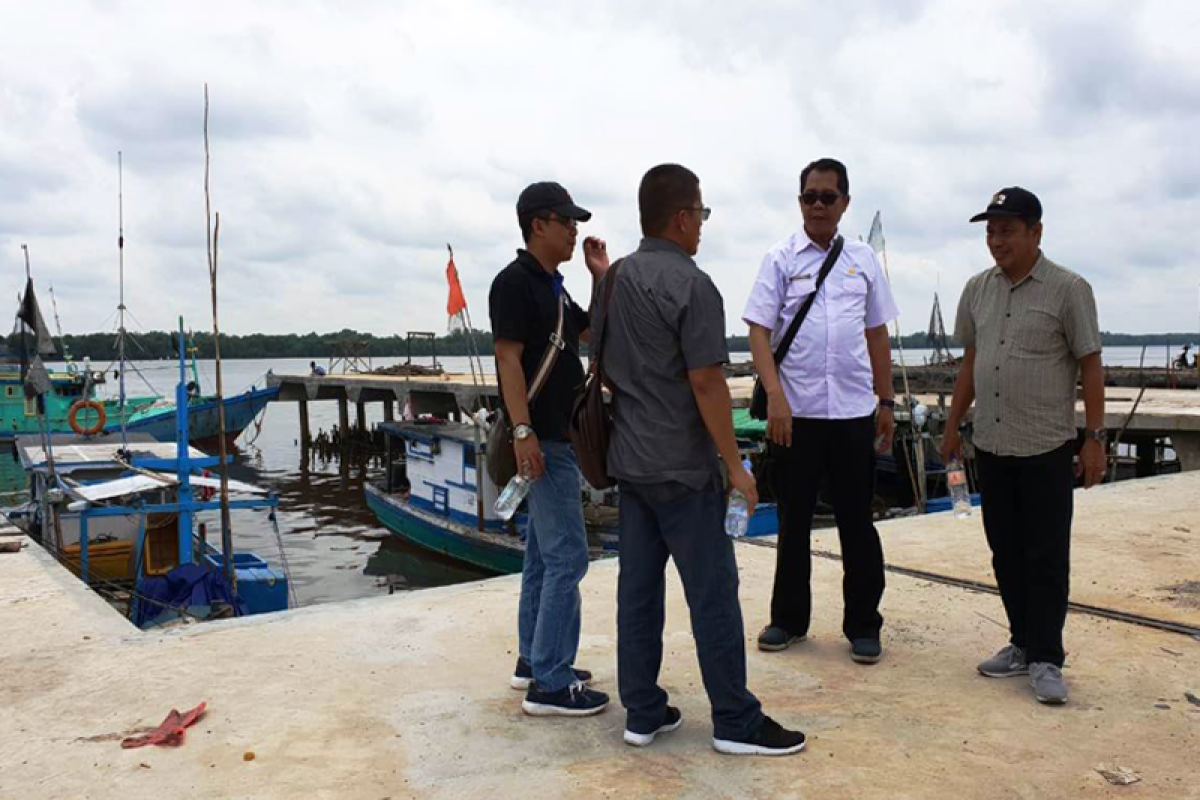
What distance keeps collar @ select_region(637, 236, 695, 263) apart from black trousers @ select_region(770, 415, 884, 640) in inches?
45.6

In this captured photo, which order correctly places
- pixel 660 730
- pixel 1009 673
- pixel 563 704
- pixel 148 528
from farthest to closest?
pixel 148 528
pixel 1009 673
pixel 563 704
pixel 660 730

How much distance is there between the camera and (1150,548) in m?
5.89

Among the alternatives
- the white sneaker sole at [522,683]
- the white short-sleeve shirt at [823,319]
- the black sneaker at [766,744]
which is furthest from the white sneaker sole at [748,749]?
the white short-sleeve shirt at [823,319]

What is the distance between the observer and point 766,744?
2.88 metres

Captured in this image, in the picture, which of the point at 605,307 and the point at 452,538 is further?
the point at 452,538

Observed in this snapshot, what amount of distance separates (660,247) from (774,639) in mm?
1815

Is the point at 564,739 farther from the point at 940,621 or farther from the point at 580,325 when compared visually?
the point at 940,621

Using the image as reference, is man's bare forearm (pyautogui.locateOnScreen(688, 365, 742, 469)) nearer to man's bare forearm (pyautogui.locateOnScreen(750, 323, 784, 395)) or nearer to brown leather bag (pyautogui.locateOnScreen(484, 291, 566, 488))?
brown leather bag (pyautogui.locateOnScreen(484, 291, 566, 488))

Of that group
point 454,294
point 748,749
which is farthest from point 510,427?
point 454,294

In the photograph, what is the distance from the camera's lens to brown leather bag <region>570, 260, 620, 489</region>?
3016 millimetres

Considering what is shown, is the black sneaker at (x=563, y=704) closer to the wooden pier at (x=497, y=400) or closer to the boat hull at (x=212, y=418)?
the wooden pier at (x=497, y=400)

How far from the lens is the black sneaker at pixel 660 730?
2.98 metres

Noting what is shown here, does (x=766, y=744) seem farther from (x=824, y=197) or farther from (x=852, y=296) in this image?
(x=824, y=197)

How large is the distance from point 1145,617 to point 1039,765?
196cm
